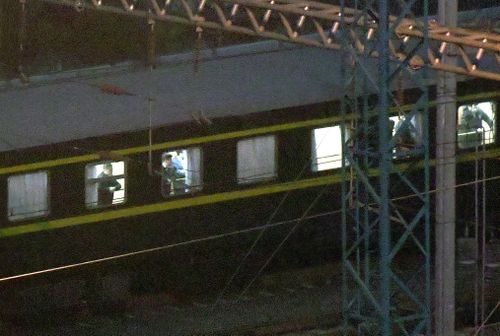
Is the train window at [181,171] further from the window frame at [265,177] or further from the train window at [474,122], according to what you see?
the train window at [474,122]

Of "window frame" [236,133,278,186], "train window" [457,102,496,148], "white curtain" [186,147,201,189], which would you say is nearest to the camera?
"white curtain" [186,147,201,189]

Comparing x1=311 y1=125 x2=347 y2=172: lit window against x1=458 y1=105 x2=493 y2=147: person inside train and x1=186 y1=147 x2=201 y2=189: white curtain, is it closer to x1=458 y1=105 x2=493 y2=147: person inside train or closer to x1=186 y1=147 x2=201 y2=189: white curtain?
x1=186 y1=147 x2=201 y2=189: white curtain

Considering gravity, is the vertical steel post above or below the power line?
above

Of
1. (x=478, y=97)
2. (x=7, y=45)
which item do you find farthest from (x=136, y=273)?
(x=7, y=45)

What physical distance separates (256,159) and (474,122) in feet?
9.47

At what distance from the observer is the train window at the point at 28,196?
13.5 metres

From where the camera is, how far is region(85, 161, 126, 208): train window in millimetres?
13836

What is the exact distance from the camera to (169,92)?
14734 mm

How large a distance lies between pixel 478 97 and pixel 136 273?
478 centimetres

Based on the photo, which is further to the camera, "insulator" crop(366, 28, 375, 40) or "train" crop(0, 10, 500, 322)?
"train" crop(0, 10, 500, 322)

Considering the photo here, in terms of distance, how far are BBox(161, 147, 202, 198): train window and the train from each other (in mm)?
13

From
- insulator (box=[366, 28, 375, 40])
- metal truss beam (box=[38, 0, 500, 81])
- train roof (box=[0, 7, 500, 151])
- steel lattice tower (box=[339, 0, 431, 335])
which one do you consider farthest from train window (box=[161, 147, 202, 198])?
insulator (box=[366, 28, 375, 40])

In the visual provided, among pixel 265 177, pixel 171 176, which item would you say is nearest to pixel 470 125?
pixel 265 177

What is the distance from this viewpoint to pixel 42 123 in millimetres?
13812
